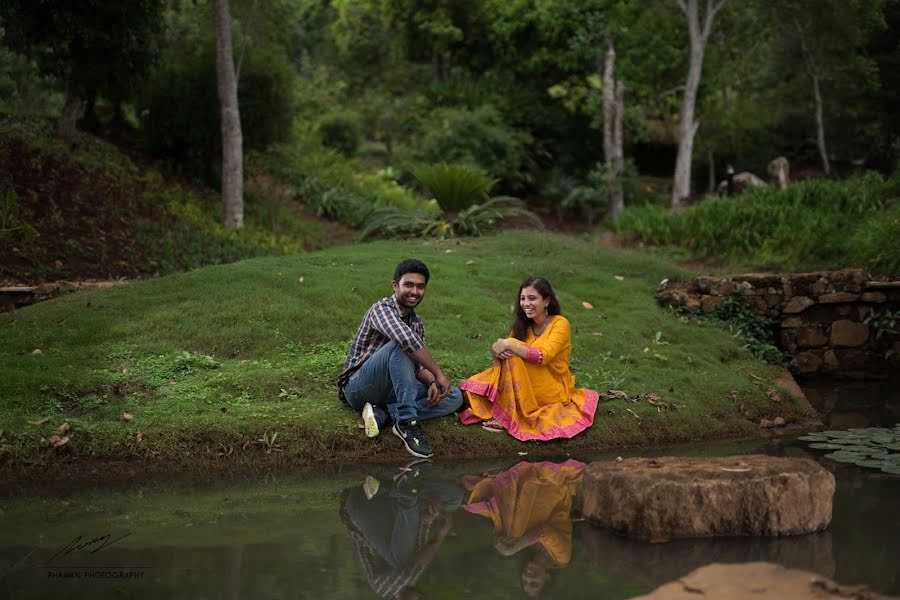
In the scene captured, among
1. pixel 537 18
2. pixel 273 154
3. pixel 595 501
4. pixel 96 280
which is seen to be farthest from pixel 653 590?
pixel 537 18

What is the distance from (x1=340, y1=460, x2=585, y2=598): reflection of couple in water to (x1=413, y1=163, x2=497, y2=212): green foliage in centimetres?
868

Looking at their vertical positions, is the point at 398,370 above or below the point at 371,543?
above

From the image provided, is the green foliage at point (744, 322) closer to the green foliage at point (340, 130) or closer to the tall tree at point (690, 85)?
the tall tree at point (690, 85)

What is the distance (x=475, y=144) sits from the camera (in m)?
22.3

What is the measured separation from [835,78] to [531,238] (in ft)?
39.7

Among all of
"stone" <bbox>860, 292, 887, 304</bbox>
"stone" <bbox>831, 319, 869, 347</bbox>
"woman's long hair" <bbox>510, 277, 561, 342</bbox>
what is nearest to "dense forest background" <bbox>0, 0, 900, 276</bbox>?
"stone" <bbox>860, 292, 887, 304</bbox>

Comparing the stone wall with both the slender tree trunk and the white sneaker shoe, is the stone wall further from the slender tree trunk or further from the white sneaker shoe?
the slender tree trunk

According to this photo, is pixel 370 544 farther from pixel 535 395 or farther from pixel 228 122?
pixel 228 122

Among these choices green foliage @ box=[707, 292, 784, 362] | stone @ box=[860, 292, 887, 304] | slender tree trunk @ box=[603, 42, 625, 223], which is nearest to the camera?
green foliage @ box=[707, 292, 784, 362]

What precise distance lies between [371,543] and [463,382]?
2507 mm

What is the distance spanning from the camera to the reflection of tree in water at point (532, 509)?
14.9 feet

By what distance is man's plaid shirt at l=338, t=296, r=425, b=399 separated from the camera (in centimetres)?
644

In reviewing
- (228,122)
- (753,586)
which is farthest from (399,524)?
(228,122)

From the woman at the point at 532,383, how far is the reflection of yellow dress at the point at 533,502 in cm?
44
